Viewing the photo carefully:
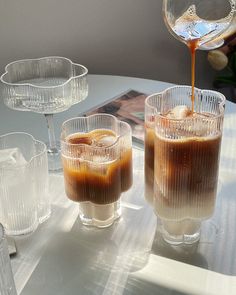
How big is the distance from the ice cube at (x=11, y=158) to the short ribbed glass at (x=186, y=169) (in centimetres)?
22

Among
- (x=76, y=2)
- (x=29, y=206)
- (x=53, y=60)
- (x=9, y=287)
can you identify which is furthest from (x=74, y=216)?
(x=76, y=2)

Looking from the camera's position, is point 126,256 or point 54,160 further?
point 54,160

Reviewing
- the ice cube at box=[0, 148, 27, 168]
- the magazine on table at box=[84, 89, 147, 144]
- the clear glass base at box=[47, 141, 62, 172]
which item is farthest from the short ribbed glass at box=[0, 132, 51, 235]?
the magazine on table at box=[84, 89, 147, 144]

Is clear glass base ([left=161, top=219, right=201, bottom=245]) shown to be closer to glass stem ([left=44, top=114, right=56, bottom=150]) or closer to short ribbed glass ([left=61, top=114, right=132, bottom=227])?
short ribbed glass ([left=61, top=114, right=132, bottom=227])

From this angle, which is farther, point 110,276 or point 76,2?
point 76,2

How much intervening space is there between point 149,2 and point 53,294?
107 centimetres

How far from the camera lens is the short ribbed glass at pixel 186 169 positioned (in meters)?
0.59

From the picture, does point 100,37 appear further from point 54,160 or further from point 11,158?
point 11,158

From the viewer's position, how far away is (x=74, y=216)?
2.38ft

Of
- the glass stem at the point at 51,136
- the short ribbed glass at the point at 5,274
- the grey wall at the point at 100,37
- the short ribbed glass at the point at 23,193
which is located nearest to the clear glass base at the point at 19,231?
the short ribbed glass at the point at 23,193

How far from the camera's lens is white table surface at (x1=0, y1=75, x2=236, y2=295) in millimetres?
594

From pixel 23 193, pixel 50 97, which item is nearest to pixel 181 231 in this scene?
pixel 23 193

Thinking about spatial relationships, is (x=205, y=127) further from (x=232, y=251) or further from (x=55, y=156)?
(x=55, y=156)

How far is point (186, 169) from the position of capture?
0.60 m
